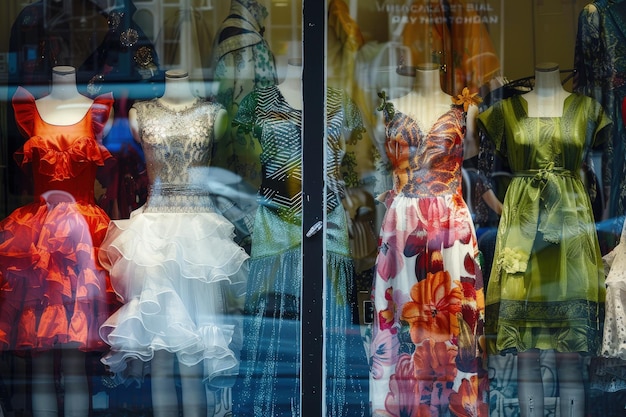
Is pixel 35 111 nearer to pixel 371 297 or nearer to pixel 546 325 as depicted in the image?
pixel 371 297

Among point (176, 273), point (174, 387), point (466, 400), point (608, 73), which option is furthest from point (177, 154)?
point (608, 73)

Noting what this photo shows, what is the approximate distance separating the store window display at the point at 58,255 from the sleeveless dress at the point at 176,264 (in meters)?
0.08

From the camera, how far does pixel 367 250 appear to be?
4102mm

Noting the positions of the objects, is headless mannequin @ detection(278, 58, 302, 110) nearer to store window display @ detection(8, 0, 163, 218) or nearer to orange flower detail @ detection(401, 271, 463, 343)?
store window display @ detection(8, 0, 163, 218)

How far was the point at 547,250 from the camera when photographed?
12.8 ft

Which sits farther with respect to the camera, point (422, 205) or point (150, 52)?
point (150, 52)

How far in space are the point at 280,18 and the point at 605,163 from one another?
1.36 meters

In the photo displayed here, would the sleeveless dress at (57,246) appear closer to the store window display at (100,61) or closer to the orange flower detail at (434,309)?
the store window display at (100,61)

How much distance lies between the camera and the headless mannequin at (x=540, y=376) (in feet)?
12.7

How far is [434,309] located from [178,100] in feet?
3.94

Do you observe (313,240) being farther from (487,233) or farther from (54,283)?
(54,283)

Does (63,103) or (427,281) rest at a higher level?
(63,103)

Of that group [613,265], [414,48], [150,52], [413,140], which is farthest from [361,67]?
[613,265]

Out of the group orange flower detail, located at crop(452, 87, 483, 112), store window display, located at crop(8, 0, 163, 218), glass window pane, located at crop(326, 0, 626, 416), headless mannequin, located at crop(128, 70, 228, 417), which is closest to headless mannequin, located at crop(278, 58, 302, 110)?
glass window pane, located at crop(326, 0, 626, 416)
